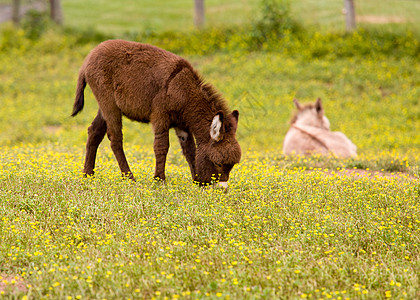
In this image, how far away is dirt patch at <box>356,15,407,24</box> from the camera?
2355 centimetres

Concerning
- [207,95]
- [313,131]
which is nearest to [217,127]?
[207,95]

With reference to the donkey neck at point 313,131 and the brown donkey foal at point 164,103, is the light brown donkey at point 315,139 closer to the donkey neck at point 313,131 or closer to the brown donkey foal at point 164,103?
the donkey neck at point 313,131

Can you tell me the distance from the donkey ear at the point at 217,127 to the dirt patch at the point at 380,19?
756 inches

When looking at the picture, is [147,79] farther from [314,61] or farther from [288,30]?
[288,30]

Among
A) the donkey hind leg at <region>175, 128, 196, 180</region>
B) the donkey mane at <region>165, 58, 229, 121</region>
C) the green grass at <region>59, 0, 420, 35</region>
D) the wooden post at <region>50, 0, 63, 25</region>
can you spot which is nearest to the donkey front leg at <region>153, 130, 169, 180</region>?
the donkey hind leg at <region>175, 128, 196, 180</region>

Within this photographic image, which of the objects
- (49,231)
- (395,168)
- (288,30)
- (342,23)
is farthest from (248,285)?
(342,23)

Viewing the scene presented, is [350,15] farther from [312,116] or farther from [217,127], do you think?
[217,127]

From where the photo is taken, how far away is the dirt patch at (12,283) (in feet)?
14.0

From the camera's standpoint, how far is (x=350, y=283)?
4387 mm

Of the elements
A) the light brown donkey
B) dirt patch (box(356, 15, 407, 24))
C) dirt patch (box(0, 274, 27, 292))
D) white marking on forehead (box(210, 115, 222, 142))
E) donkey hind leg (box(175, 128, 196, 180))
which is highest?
dirt patch (box(356, 15, 407, 24))

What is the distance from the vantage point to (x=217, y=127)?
6719 mm

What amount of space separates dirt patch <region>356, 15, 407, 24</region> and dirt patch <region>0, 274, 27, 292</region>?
884 inches

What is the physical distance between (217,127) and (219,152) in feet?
1.23

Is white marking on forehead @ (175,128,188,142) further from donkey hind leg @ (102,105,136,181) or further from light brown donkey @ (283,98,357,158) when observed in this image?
light brown donkey @ (283,98,357,158)
